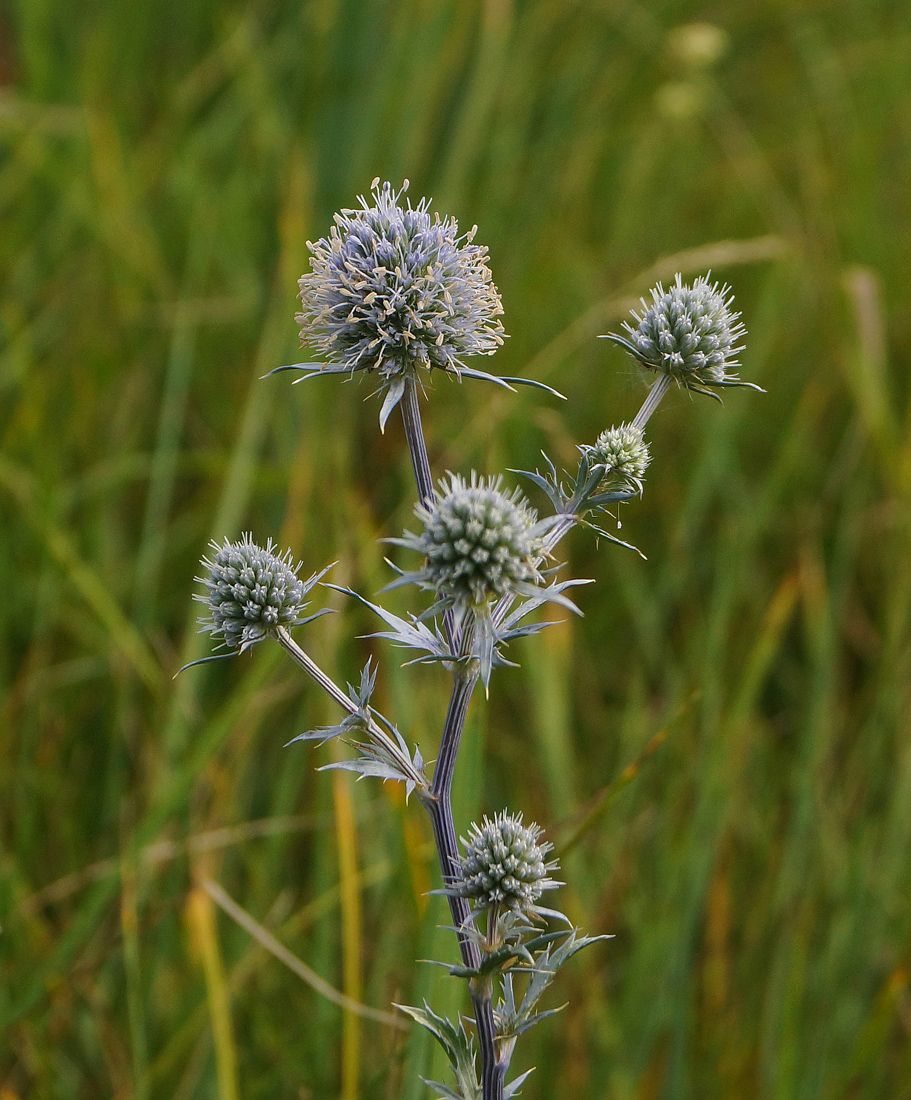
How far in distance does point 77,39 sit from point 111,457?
10.1 feet

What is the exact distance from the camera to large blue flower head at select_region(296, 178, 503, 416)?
167 centimetres

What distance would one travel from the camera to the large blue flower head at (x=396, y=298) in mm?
1675

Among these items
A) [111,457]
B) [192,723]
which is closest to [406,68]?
[111,457]

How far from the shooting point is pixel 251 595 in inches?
64.4

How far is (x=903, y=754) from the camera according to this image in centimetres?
357

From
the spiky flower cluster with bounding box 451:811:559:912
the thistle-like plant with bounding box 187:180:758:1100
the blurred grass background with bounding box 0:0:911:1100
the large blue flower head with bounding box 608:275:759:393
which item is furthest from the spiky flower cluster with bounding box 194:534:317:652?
the large blue flower head with bounding box 608:275:759:393

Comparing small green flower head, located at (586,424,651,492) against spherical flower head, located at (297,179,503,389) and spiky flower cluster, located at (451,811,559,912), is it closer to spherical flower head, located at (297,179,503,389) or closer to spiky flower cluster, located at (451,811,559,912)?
spherical flower head, located at (297,179,503,389)

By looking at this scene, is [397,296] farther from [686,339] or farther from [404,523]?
[404,523]

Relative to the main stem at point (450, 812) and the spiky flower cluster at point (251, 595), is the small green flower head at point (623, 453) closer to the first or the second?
the main stem at point (450, 812)

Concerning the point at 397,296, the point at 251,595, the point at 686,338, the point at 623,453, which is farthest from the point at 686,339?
the point at 251,595

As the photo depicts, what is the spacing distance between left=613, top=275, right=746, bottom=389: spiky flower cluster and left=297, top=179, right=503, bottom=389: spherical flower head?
271 millimetres

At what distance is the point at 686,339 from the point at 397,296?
0.50m

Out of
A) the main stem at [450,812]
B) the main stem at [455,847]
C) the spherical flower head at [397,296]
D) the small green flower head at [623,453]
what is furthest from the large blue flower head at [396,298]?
the main stem at [455,847]

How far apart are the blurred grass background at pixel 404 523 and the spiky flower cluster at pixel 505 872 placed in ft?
2.19
